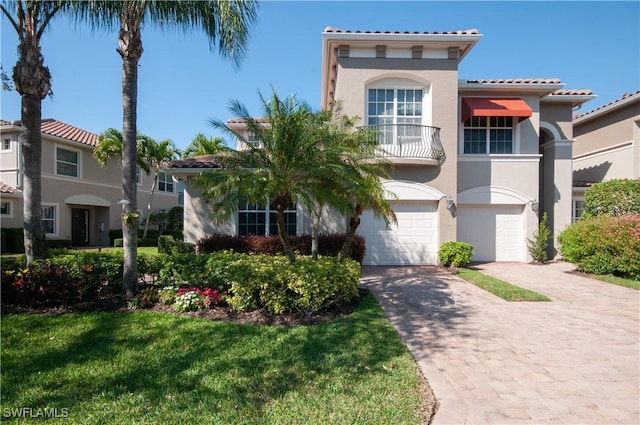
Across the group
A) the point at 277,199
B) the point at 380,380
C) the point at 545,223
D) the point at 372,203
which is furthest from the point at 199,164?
the point at 545,223

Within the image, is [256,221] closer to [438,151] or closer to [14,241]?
[438,151]

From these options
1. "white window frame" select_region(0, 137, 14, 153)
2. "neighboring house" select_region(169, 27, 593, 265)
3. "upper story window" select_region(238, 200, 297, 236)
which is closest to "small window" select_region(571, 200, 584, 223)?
"neighboring house" select_region(169, 27, 593, 265)

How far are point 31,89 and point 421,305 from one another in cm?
1021

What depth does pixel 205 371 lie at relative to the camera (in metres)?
4.10

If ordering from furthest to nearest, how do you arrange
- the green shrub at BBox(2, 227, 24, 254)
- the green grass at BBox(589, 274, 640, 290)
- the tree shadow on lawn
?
1. the green shrub at BBox(2, 227, 24, 254)
2. the green grass at BBox(589, 274, 640, 290)
3. the tree shadow on lawn

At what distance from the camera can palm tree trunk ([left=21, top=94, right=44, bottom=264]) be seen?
7.41 m

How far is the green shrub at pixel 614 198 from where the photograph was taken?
40.5 ft

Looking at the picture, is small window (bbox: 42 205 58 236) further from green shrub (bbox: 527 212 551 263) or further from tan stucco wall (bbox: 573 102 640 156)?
tan stucco wall (bbox: 573 102 640 156)

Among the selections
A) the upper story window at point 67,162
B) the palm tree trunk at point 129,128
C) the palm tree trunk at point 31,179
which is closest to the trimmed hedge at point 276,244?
the palm tree trunk at point 129,128

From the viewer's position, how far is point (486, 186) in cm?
1347

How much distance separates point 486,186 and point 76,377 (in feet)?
46.1

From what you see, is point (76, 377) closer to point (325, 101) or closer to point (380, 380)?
point (380, 380)

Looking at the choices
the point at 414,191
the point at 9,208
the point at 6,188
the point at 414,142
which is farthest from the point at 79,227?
the point at 414,142

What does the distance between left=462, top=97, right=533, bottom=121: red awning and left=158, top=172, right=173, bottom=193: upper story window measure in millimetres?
23517
